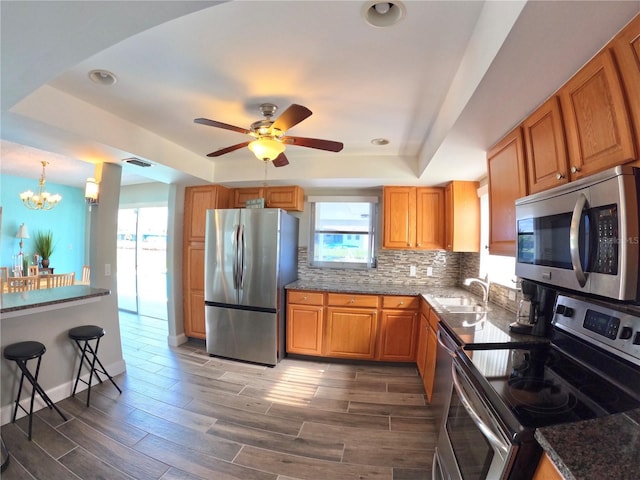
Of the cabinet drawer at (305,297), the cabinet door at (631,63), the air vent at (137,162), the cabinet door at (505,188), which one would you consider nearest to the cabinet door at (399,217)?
the cabinet drawer at (305,297)

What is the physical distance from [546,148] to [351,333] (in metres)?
2.39

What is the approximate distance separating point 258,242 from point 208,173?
1153mm

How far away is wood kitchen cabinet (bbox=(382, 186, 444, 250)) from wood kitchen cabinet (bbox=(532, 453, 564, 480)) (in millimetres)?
2519

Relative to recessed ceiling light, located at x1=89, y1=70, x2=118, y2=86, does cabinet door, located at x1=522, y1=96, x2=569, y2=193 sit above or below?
below

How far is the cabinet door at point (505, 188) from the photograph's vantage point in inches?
61.6

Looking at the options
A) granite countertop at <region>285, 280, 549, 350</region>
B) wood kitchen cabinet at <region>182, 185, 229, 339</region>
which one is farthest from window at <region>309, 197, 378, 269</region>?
wood kitchen cabinet at <region>182, 185, 229, 339</region>

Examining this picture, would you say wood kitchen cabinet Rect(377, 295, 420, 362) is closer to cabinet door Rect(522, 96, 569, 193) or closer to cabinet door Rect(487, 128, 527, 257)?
cabinet door Rect(487, 128, 527, 257)

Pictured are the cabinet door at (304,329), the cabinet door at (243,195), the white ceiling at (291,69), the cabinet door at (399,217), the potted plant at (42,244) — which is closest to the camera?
the white ceiling at (291,69)

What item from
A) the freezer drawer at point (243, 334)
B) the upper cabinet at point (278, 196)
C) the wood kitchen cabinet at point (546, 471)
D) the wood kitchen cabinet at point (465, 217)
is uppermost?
the upper cabinet at point (278, 196)

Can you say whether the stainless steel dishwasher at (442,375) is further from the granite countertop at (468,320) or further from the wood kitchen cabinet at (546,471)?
the wood kitchen cabinet at (546,471)

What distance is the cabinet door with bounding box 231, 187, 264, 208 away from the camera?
3.59 m

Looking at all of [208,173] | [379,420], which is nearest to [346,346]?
[379,420]

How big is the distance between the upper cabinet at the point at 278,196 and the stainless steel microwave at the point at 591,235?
2610 millimetres

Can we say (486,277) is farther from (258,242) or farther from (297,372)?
(258,242)
